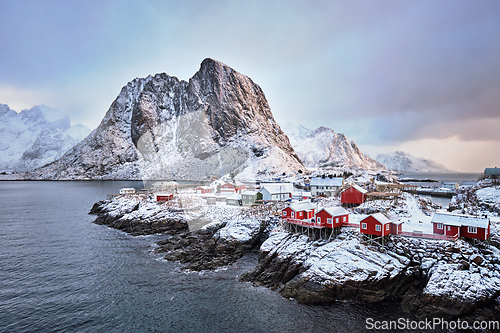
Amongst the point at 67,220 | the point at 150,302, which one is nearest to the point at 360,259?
the point at 150,302

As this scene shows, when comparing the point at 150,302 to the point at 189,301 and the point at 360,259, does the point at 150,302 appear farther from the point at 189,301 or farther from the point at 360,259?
the point at 360,259

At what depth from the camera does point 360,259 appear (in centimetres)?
2841

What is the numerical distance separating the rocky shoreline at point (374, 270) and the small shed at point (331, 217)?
1409 millimetres

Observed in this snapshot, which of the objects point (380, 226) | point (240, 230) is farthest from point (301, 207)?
point (380, 226)

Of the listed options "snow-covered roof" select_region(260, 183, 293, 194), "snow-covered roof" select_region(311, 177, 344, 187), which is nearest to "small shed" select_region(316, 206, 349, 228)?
"snow-covered roof" select_region(260, 183, 293, 194)

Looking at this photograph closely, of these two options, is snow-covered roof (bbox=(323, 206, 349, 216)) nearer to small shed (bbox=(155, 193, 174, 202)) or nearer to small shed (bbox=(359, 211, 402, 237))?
small shed (bbox=(359, 211, 402, 237))

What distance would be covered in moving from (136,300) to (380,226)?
2815cm

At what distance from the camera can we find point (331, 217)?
35.0 metres

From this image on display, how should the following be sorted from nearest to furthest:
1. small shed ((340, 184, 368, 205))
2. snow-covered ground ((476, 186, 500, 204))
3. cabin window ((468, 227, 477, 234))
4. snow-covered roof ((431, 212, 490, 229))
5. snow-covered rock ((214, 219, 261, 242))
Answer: snow-covered roof ((431, 212, 490, 229)) → cabin window ((468, 227, 477, 234)) → snow-covered rock ((214, 219, 261, 242)) → small shed ((340, 184, 368, 205)) → snow-covered ground ((476, 186, 500, 204))

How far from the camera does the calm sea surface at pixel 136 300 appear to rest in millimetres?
22469

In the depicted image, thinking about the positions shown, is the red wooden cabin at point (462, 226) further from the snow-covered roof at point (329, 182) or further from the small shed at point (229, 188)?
the small shed at point (229, 188)

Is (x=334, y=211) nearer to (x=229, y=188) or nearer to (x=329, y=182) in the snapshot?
(x=329, y=182)

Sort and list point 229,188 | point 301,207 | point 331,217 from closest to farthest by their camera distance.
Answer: point 331,217 < point 301,207 < point 229,188

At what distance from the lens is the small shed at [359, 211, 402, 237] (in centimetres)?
3123
